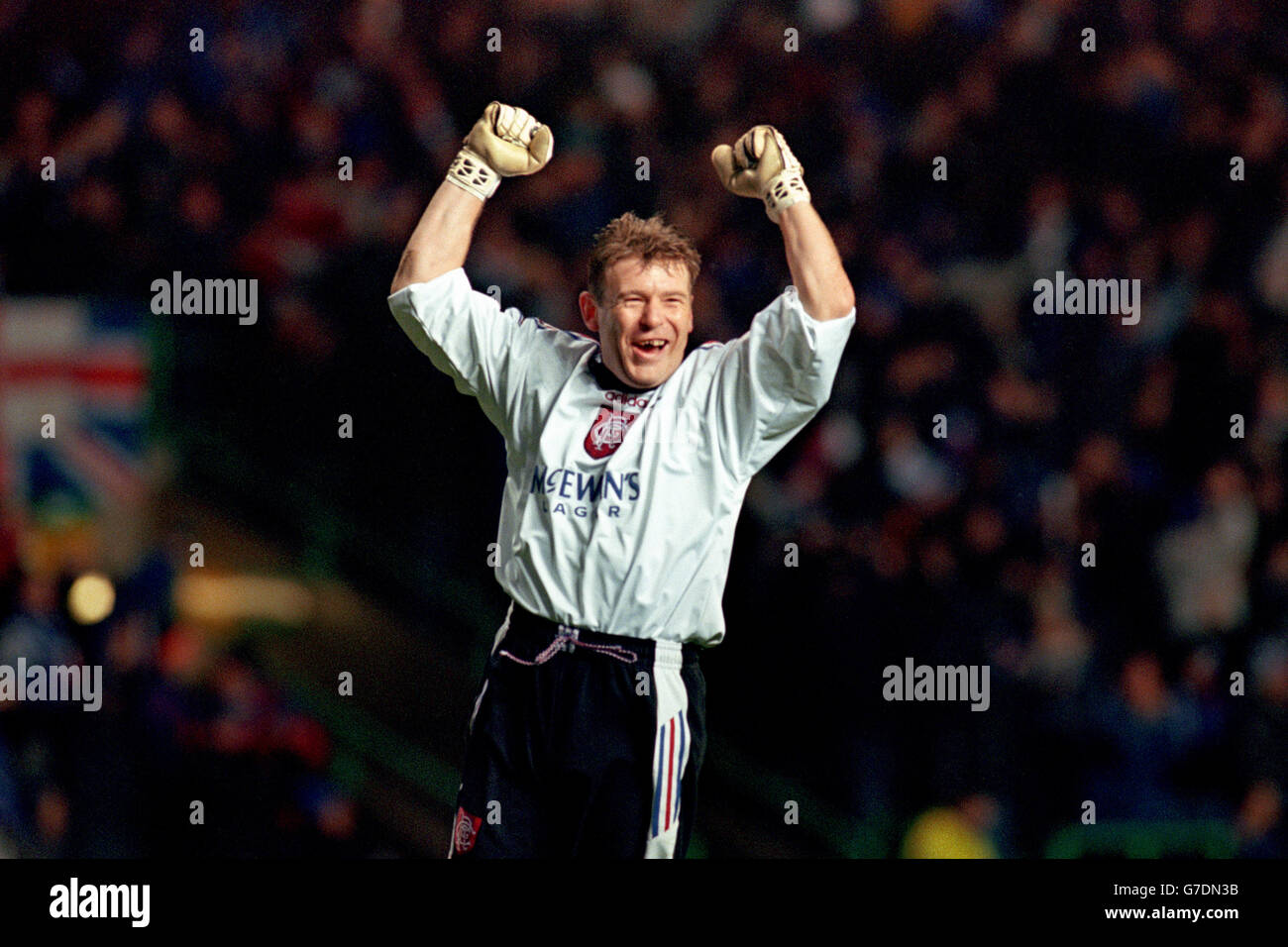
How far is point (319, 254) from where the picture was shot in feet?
16.4

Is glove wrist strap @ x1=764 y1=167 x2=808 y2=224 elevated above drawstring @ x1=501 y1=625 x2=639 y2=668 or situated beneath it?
elevated above

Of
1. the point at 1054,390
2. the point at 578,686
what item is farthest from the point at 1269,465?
the point at 578,686

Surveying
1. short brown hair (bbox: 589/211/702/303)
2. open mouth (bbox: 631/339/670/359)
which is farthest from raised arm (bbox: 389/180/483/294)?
open mouth (bbox: 631/339/670/359)

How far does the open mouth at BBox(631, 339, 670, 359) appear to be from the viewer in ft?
10.3

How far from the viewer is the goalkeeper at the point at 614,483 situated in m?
3.02

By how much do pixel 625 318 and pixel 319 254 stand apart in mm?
2170

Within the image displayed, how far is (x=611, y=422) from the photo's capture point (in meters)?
3.16

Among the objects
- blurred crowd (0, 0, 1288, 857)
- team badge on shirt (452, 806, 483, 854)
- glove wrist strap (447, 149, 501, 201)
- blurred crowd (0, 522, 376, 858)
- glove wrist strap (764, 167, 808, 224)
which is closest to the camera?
team badge on shirt (452, 806, 483, 854)

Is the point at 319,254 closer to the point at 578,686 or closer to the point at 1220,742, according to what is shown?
the point at 578,686

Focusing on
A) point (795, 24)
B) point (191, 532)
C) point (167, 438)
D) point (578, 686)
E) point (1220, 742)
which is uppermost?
point (795, 24)

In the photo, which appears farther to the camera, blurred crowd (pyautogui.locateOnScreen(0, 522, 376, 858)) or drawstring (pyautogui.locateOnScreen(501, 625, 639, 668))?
blurred crowd (pyautogui.locateOnScreen(0, 522, 376, 858))

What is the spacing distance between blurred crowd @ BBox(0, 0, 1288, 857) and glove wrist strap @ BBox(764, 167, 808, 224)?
1.79 meters

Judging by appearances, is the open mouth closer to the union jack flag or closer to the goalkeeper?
the goalkeeper

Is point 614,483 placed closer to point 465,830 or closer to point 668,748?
point 668,748
